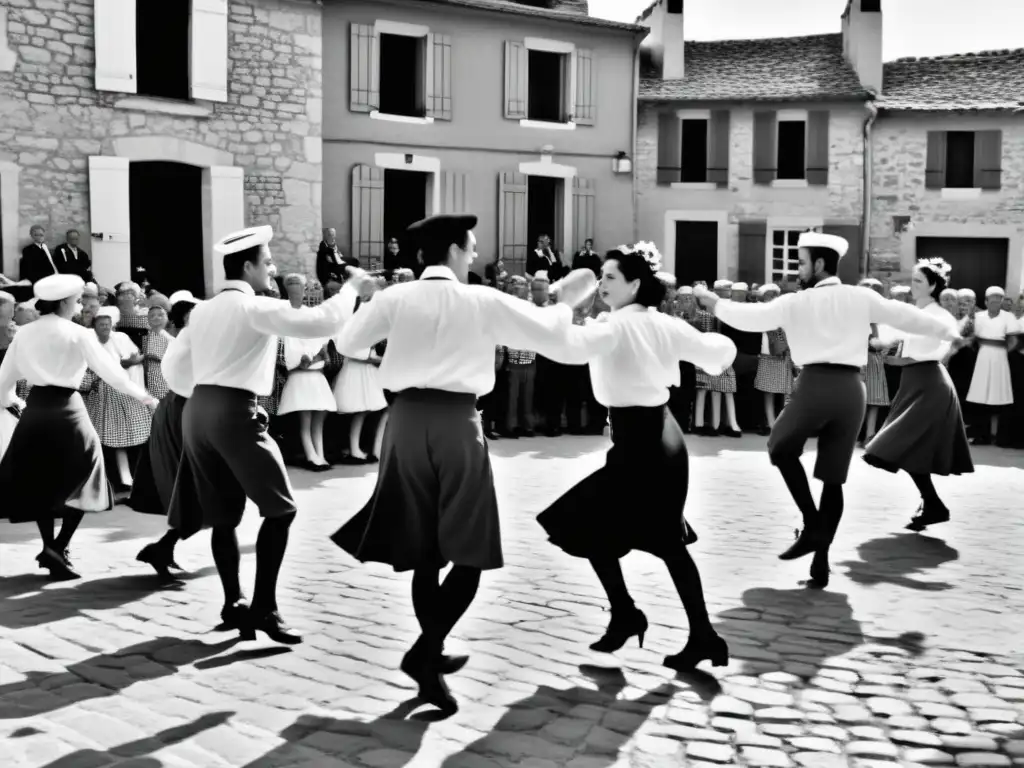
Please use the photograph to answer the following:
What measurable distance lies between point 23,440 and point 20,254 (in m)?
11.4

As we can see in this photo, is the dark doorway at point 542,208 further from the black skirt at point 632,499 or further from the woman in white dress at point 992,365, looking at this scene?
the black skirt at point 632,499

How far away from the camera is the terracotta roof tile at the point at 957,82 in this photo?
28.5 meters

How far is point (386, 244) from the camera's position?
77.0 feet

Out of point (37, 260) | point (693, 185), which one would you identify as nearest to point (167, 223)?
point (37, 260)

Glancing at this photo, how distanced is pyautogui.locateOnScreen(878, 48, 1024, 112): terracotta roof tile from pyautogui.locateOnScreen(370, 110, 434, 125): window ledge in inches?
413

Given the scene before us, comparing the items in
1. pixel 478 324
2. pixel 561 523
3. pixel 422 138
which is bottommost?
pixel 561 523

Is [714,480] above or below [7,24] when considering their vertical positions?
below

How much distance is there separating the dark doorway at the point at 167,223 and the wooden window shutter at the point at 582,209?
7934mm

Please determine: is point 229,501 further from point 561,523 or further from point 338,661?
point 561,523

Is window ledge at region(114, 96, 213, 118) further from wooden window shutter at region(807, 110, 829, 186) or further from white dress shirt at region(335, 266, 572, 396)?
white dress shirt at region(335, 266, 572, 396)

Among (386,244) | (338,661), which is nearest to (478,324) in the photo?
(338,661)

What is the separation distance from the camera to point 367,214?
23.0 m

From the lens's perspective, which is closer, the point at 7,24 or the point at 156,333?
the point at 156,333

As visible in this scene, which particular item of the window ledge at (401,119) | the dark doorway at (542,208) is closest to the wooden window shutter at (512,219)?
the dark doorway at (542,208)
